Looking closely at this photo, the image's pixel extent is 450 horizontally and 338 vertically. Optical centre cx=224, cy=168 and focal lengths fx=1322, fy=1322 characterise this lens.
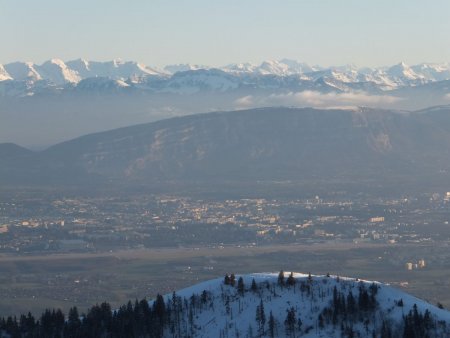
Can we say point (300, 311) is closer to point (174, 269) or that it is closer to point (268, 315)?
point (268, 315)

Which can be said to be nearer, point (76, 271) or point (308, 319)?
point (308, 319)

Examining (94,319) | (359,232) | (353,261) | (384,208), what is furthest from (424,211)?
(94,319)

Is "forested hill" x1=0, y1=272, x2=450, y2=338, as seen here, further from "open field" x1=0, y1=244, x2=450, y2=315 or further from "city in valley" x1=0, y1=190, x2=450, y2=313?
"city in valley" x1=0, y1=190, x2=450, y2=313

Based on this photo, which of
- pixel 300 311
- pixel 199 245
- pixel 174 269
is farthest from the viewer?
pixel 199 245

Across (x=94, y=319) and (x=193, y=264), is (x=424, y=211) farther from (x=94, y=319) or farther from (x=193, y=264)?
(x=94, y=319)

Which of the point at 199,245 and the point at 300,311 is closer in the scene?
the point at 300,311

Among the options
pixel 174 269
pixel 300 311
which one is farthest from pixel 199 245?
pixel 300 311

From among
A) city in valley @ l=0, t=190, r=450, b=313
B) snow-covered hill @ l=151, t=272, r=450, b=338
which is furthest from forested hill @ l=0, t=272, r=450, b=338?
city in valley @ l=0, t=190, r=450, b=313
